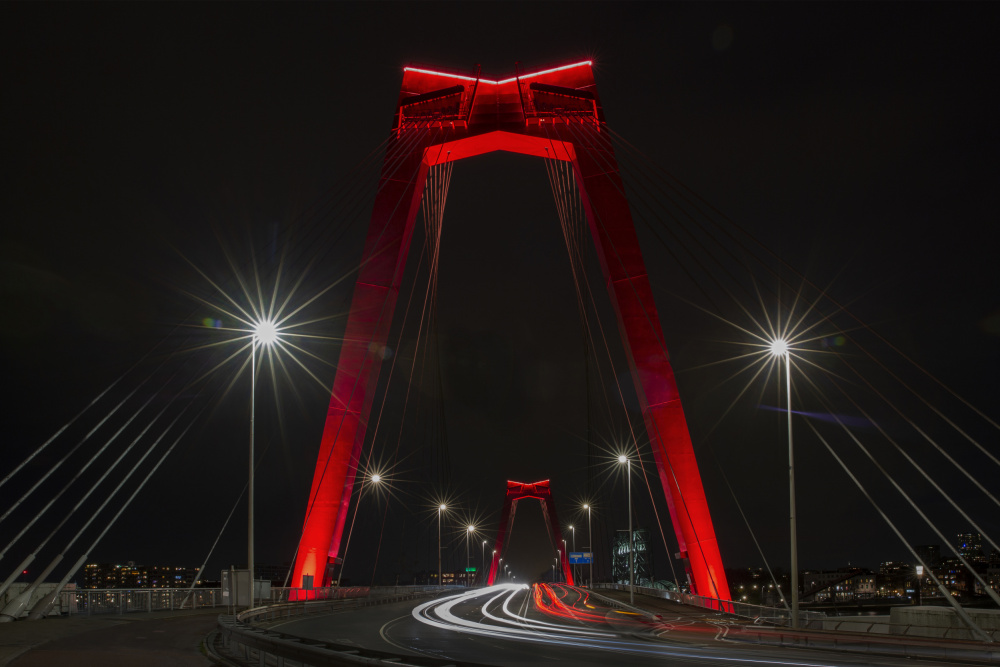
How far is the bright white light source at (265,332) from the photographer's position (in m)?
22.7

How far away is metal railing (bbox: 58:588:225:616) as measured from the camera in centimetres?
2566

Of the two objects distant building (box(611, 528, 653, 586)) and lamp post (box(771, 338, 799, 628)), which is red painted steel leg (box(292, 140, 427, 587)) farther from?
distant building (box(611, 528, 653, 586))

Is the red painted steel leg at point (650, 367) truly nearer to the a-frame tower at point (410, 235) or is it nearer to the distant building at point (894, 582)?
the a-frame tower at point (410, 235)

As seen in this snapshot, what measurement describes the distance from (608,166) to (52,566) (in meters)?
21.0

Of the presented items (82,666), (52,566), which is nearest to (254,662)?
(82,666)

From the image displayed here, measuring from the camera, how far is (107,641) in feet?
54.2

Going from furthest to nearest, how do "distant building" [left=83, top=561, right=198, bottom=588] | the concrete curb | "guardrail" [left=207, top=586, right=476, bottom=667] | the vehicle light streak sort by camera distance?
"distant building" [left=83, top=561, right=198, bottom=588] < the concrete curb < the vehicle light streak < "guardrail" [left=207, top=586, right=476, bottom=667]

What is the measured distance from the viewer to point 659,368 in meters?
28.0

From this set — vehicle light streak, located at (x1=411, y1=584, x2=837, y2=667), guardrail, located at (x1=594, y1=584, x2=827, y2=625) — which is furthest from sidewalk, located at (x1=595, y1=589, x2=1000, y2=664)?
guardrail, located at (x1=594, y1=584, x2=827, y2=625)

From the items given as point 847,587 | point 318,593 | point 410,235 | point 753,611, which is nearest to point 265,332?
point 410,235

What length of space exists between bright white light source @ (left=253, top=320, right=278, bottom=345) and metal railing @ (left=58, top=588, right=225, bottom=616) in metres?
10.2

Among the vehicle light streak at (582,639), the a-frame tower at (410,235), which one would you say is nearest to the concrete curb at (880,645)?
the vehicle light streak at (582,639)

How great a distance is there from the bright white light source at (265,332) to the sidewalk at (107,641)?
748 cm

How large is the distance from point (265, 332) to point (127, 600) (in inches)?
457
